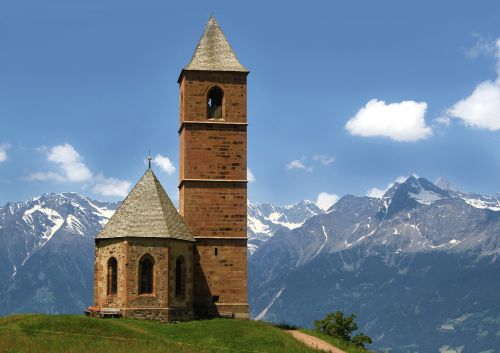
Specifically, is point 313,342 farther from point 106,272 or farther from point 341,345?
point 106,272

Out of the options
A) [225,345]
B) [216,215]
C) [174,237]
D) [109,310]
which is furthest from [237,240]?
[225,345]

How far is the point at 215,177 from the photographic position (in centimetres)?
7062

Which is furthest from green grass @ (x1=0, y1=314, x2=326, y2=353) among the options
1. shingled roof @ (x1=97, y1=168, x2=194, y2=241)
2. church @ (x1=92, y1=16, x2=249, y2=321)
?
shingled roof @ (x1=97, y1=168, x2=194, y2=241)

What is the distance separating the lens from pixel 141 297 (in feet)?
206

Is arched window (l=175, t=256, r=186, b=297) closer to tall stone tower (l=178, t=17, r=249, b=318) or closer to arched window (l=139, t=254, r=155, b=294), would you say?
arched window (l=139, t=254, r=155, b=294)

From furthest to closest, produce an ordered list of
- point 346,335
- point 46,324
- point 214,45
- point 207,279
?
point 346,335
point 214,45
point 207,279
point 46,324

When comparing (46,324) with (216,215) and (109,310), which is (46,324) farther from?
(216,215)

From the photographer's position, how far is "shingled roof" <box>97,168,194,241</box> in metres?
63.8

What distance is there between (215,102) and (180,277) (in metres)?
15.6

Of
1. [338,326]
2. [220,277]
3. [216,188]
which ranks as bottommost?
[338,326]

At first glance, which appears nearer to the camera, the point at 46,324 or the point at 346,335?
the point at 46,324

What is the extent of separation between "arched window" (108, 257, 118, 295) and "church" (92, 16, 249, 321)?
0.23ft

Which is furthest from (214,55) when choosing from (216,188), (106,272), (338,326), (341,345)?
(341,345)

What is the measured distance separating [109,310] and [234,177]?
580 inches
